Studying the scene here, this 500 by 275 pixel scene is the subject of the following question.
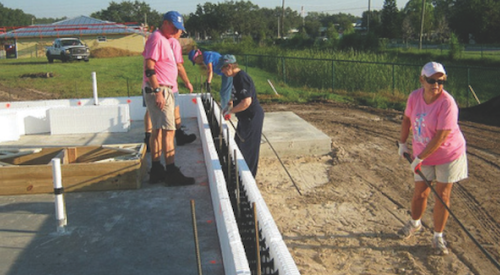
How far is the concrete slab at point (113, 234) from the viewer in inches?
162

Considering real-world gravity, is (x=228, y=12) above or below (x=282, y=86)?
above

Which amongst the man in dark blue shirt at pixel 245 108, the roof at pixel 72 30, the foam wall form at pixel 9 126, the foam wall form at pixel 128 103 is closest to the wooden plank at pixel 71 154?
the man in dark blue shirt at pixel 245 108

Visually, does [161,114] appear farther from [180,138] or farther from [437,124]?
[437,124]

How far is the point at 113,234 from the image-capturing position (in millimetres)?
4750

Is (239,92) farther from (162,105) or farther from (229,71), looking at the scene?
(162,105)

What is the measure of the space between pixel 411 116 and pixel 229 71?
Result: 219 cm

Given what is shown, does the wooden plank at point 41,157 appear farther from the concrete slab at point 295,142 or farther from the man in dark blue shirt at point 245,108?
the concrete slab at point 295,142

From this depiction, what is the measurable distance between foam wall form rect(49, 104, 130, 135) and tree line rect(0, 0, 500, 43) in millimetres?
39332

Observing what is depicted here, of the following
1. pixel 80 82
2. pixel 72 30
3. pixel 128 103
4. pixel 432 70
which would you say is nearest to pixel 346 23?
Answer: pixel 72 30

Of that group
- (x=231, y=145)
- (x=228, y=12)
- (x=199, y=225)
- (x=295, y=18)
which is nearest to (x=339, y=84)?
(x=231, y=145)

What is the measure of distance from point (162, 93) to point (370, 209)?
316cm

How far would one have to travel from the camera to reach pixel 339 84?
68.5ft

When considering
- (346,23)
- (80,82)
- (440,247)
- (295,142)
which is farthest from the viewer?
(346,23)

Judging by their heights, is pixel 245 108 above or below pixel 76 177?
above
